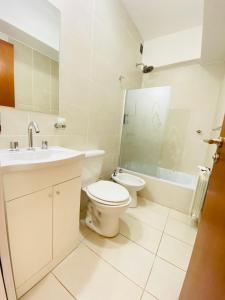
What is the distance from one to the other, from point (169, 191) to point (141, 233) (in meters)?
0.76

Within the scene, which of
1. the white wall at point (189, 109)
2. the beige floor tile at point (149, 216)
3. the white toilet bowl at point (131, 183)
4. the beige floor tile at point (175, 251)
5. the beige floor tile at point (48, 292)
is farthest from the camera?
the white wall at point (189, 109)

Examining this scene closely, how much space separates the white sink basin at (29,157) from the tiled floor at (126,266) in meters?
0.84

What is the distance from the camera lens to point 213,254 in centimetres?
51

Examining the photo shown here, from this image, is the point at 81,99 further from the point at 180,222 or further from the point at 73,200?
the point at 180,222

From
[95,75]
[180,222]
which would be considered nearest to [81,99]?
[95,75]

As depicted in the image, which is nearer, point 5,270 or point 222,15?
point 5,270

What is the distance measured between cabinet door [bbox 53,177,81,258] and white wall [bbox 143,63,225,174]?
191 centimetres

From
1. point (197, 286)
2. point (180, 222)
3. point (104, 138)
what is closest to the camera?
point (197, 286)

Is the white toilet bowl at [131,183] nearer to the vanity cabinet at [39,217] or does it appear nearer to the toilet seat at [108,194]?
the toilet seat at [108,194]

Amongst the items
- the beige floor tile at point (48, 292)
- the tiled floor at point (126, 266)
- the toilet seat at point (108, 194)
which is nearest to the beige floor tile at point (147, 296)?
the tiled floor at point (126, 266)

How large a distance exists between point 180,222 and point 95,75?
1.98 meters

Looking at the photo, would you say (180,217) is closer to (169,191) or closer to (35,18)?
(169,191)

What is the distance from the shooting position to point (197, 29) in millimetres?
1998

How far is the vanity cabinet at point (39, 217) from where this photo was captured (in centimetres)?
72
